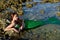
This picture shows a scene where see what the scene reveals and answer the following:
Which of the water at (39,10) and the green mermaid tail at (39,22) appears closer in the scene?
the green mermaid tail at (39,22)

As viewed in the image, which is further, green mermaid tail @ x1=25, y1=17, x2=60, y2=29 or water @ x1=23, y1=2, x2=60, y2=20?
water @ x1=23, y1=2, x2=60, y2=20

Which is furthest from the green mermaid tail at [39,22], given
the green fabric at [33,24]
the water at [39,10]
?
the water at [39,10]

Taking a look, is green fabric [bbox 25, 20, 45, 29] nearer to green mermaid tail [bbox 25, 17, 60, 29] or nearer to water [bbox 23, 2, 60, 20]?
green mermaid tail [bbox 25, 17, 60, 29]

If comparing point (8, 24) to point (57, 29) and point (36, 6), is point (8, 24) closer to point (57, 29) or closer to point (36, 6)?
point (57, 29)

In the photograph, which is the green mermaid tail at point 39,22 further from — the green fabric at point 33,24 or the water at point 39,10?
the water at point 39,10

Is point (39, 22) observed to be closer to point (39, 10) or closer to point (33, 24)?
point (33, 24)

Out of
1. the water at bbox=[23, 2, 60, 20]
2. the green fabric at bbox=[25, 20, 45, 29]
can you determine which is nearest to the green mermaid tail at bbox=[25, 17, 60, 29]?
the green fabric at bbox=[25, 20, 45, 29]

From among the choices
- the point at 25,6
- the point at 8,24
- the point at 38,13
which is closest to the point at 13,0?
the point at 25,6

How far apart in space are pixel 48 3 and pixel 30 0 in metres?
1.46

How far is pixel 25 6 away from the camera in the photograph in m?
16.3

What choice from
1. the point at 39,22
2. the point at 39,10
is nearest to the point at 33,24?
the point at 39,22

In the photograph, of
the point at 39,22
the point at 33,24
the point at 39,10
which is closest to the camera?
the point at 33,24

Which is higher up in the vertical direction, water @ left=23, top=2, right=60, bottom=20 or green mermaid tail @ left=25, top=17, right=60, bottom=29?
green mermaid tail @ left=25, top=17, right=60, bottom=29

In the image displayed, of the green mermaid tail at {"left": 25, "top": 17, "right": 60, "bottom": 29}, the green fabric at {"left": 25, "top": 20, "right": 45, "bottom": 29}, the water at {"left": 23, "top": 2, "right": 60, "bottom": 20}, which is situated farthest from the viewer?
the water at {"left": 23, "top": 2, "right": 60, "bottom": 20}
